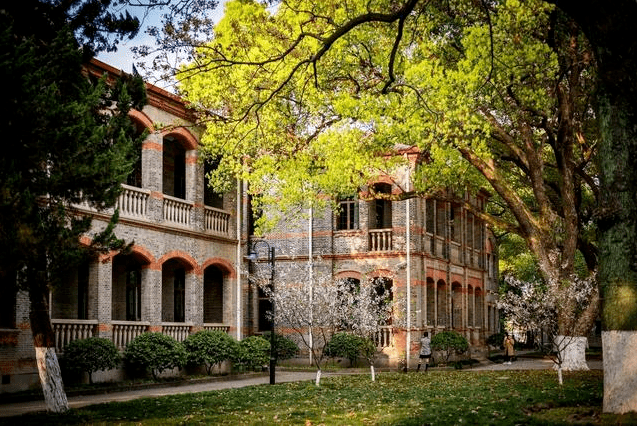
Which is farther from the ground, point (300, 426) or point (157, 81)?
point (157, 81)

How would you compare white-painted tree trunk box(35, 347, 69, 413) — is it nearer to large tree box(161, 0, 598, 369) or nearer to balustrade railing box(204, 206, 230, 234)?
large tree box(161, 0, 598, 369)

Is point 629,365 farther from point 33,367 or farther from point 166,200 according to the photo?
point 166,200

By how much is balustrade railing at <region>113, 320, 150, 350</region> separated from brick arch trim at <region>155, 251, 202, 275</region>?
1.99m

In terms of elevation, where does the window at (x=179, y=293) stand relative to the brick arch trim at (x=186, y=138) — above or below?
below

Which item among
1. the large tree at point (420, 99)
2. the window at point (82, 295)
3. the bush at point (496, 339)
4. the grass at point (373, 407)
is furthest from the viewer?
the bush at point (496, 339)

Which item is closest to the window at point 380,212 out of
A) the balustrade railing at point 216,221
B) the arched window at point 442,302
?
the arched window at point 442,302

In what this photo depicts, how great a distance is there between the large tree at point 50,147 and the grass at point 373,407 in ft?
5.84

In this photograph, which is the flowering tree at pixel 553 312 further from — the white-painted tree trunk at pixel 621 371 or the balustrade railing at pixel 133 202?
the balustrade railing at pixel 133 202

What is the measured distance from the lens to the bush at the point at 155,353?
74.2 feet

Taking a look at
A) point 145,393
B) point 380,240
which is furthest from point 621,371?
point 380,240

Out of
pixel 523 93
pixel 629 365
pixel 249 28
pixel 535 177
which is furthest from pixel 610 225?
pixel 249 28

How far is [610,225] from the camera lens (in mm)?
10281

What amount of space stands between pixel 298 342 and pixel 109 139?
19.0m

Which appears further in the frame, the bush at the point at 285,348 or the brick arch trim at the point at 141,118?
the bush at the point at 285,348
